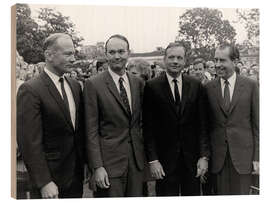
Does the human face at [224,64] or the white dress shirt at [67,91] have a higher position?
the human face at [224,64]

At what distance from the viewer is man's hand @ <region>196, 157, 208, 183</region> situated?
786 cm

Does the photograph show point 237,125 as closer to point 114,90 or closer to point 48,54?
point 114,90

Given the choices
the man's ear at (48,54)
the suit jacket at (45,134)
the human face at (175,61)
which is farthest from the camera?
the human face at (175,61)

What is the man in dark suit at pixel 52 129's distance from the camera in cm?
715

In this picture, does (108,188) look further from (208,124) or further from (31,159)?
(208,124)

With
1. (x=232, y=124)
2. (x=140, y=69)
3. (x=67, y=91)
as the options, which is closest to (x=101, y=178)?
(x=67, y=91)

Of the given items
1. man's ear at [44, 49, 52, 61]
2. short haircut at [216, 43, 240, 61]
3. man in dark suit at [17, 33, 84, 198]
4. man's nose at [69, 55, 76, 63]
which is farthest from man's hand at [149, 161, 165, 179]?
man's ear at [44, 49, 52, 61]

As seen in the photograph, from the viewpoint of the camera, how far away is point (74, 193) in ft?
24.3

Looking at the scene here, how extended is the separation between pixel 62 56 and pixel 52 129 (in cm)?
92

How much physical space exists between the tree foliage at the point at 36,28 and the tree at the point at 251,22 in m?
2.30

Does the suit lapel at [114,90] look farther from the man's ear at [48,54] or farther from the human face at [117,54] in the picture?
the man's ear at [48,54]

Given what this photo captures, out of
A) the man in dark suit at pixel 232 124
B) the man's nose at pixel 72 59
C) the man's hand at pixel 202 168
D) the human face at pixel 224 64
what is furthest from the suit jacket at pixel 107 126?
the human face at pixel 224 64

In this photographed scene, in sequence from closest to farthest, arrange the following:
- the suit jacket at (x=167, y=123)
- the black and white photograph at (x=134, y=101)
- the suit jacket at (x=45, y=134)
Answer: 1. the suit jacket at (x=45, y=134)
2. the black and white photograph at (x=134, y=101)
3. the suit jacket at (x=167, y=123)

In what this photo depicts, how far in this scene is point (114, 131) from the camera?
7418mm
